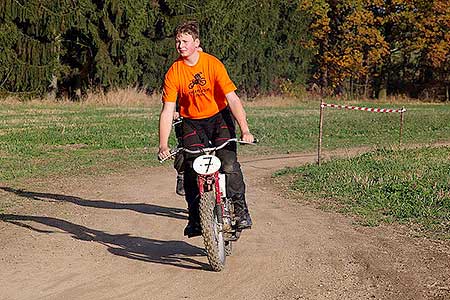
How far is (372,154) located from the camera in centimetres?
1712

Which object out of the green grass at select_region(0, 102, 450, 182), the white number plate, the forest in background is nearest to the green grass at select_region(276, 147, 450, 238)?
the white number plate

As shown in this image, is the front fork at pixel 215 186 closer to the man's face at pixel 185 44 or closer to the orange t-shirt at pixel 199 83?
the orange t-shirt at pixel 199 83

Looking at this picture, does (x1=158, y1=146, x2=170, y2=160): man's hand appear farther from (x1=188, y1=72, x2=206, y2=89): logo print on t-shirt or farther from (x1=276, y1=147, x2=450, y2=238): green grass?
(x1=276, y1=147, x2=450, y2=238): green grass

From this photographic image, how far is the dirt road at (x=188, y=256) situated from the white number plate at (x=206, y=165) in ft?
3.19

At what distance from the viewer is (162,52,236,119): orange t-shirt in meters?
7.55

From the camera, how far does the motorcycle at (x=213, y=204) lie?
7.32m

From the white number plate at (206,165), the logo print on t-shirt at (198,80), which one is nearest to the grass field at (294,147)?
the white number plate at (206,165)

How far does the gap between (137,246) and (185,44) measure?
8.24 feet

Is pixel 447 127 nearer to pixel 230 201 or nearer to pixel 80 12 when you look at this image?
pixel 80 12

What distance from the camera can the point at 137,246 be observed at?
8750mm

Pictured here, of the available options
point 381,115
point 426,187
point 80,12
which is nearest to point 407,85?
point 381,115

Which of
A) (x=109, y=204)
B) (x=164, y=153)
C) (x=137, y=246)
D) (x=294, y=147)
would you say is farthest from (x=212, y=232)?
(x=294, y=147)

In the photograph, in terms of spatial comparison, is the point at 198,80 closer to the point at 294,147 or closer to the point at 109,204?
the point at 109,204

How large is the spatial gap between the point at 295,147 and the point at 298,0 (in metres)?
32.2
